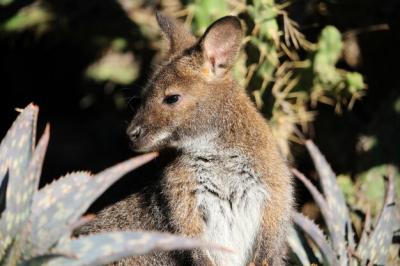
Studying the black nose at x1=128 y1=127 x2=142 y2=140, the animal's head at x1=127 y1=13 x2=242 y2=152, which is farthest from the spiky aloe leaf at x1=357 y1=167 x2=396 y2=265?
the black nose at x1=128 y1=127 x2=142 y2=140

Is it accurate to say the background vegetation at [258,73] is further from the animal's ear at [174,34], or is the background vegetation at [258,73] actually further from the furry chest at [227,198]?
the furry chest at [227,198]

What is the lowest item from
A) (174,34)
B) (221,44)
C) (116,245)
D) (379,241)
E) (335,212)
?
(379,241)

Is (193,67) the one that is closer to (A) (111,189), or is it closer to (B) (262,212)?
(B) (262,212)

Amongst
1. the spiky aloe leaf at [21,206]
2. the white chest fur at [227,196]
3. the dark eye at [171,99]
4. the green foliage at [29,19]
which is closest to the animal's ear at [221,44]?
the dark eye at [171,99]

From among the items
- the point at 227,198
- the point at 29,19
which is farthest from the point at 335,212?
the point at 29,19

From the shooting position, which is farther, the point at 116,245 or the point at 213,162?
the point at 213,162

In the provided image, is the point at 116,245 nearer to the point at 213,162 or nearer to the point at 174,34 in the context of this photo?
the point at 213,162

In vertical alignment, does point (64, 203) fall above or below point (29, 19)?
below
